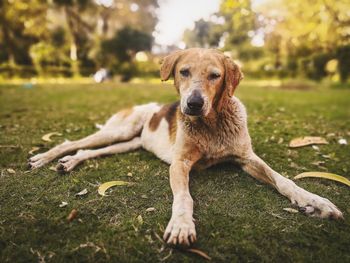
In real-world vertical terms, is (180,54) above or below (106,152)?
above

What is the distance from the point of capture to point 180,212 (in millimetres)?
2686

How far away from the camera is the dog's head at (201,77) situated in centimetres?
327

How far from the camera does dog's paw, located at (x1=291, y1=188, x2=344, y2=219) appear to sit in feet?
9.13

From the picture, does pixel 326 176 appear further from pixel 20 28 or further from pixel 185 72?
pixel 20 28

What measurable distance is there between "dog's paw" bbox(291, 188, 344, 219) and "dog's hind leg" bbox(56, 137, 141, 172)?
2.66 meters

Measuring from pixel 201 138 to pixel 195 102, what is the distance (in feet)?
2.19

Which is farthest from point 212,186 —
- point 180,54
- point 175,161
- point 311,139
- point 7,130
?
point 7,130

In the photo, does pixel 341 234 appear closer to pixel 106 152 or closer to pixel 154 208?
pixel 154 208

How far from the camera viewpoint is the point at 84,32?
30.0 m

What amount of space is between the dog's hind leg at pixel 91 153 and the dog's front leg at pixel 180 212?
1.40m

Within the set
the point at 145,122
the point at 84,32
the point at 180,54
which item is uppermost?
the point at 84,32

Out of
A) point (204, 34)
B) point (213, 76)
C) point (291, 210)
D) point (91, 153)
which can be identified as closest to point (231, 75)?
point (213, 76)

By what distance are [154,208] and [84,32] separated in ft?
98.7

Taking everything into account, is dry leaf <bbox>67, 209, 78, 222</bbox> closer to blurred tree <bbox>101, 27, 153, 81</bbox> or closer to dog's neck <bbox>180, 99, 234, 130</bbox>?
dog's neck <bbox>180, 99, 234, 130</bbox>
